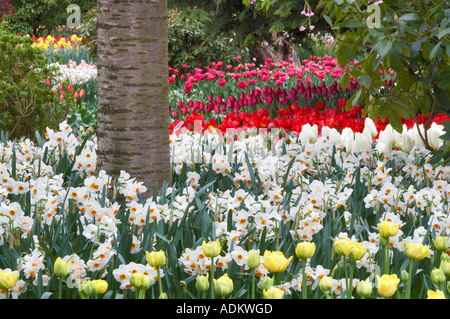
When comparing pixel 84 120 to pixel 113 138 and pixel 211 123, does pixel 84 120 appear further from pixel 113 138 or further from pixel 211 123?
pixel 113 138

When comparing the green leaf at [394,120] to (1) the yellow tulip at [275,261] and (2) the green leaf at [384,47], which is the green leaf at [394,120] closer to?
(2) the green leaf at [384,47]

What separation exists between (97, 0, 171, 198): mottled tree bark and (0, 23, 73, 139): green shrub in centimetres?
231

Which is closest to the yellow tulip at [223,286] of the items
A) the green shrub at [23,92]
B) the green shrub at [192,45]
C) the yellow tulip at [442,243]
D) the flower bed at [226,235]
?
the flower bed at [226,235]

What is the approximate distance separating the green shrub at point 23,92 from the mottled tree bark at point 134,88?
2315 mm

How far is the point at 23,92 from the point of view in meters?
4.96

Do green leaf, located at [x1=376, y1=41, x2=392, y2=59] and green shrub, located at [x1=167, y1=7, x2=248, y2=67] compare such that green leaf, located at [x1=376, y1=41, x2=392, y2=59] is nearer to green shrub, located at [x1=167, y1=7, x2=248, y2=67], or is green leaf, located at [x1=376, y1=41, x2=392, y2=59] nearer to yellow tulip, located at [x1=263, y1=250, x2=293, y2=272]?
yellow tulip, located at [x1=263, y1=250, x2=293, y2=272]

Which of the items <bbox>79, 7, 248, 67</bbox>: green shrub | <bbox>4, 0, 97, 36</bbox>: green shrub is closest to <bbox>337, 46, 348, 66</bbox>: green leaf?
<bbox>79, 7, 248, 67</bbox>: green shrub

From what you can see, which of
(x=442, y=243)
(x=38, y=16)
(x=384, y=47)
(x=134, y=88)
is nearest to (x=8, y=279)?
(x=442, y=243)

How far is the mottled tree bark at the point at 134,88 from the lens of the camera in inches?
108

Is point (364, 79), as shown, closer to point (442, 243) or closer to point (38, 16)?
point (442, 243)

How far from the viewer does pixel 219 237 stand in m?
2.00

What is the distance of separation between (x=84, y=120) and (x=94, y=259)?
15.5 feet

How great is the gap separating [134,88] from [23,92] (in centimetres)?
255
